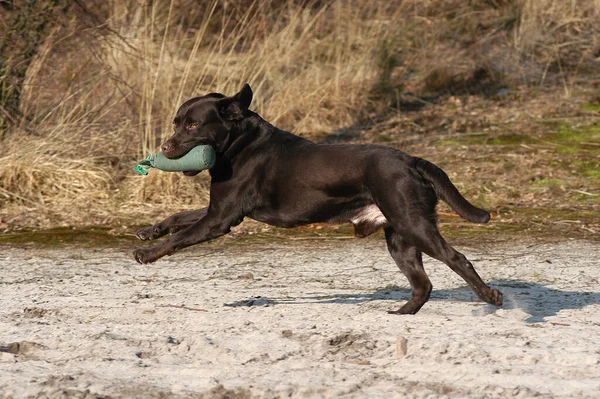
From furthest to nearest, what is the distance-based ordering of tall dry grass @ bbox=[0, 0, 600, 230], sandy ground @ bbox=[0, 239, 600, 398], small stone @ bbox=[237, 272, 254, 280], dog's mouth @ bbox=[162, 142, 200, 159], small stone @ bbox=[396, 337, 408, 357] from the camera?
tall dry grass @ bbox=[0, 0, 600, 230], small stone @ bbox=[237, 272, 254, 280], dog's mouth @ bbox=[162, 142, 200, 159], small stone @ bbox=[396, 337, 408, 357], sandy ground @ bbox=[0, 239, 600, 398]

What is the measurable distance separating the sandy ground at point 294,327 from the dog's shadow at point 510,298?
1 cm

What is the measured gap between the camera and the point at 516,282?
22.0 feet

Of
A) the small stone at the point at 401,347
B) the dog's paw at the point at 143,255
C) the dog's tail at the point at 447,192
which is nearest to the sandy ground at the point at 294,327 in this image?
the small stone at the point at 401,347

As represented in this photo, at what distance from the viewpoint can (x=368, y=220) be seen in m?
5.86

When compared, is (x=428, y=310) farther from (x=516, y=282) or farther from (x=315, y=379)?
(x=315, y=379)

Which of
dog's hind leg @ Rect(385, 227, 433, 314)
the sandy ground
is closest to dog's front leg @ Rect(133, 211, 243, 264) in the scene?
the sandy ground

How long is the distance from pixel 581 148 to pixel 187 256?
514cm

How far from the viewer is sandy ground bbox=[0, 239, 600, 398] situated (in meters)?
4.50

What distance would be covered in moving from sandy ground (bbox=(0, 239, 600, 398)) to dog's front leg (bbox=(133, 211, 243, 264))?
0.32 meters

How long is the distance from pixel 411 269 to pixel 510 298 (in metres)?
0.70

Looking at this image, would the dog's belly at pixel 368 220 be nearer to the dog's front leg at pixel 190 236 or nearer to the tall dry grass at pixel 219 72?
the dog's front leg at pixel 190 236

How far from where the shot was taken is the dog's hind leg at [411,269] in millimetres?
5785

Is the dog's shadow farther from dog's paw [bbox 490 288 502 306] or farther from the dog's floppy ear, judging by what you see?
the dog's floppy ear

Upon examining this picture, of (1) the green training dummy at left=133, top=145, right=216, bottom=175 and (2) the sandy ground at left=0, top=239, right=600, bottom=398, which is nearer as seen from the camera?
(2) the sandy ground at left=0, top=239, right=600, bottom=398
